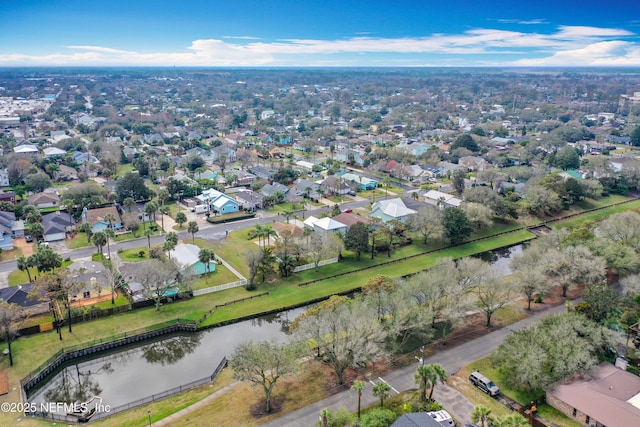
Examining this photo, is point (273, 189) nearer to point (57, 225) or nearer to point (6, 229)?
point (57, 225)

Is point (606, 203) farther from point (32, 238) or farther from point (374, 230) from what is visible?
point (32, 238)

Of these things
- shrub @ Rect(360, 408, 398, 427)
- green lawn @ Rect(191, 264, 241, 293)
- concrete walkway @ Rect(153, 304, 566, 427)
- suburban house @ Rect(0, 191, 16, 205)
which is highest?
suburban house @ Rect(0, 191, 16, 205)

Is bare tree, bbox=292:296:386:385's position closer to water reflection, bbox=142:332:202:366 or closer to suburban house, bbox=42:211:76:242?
water reflection, bbox=142:332:202:366

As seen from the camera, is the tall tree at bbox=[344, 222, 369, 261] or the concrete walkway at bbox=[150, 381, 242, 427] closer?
the concrete walkway at bbox=[150, 381, 242, 427]

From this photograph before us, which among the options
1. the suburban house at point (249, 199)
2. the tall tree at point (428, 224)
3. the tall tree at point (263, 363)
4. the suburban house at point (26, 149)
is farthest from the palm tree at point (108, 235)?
the suburban house at point (26, 149)

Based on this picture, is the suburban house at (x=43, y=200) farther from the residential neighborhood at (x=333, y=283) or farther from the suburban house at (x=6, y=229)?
the suburban house at (x=6, y=229)

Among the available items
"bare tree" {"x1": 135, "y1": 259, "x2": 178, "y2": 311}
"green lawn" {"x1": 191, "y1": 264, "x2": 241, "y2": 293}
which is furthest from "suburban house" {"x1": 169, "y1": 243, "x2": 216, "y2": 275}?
"bare tree" {"x1": 135, "y1": 259, "x2": 178, "y2": 311}
